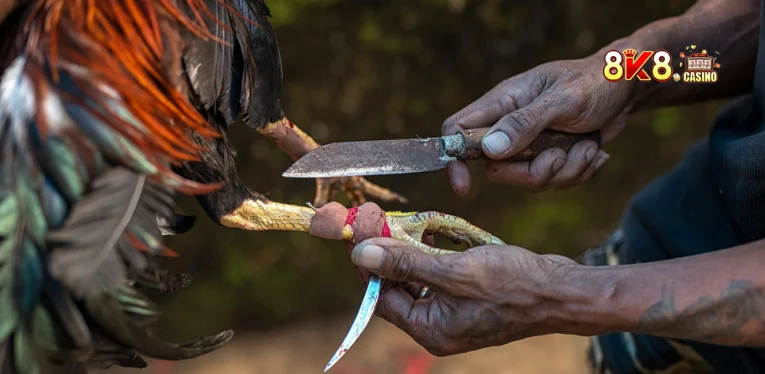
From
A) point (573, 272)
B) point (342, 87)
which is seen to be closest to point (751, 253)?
point (573, 272)

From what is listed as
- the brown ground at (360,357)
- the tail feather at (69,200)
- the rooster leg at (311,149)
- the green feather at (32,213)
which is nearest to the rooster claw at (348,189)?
the rooster leg at (311,149)

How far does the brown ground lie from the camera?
113 inches

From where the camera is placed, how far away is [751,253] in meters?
1.27

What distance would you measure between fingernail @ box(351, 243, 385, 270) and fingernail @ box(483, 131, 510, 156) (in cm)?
39

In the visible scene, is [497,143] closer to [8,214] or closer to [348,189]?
[348,189]

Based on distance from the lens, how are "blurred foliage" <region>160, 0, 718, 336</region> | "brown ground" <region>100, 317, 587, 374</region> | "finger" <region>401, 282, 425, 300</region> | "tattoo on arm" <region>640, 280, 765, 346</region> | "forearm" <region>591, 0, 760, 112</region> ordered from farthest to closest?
"brown ground" <region>100, 317, 587, 374</region>
"blurred foliage" <region>160, 0, 718, 336</region>
"forearm" <region>591, 0, 760, 112</region>
"finger" <region>401, 282, 425, 300</region>
"tattoo on arm" <region>640, 280, 765, 346</region>

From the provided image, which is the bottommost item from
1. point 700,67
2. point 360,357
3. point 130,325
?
point 360,357

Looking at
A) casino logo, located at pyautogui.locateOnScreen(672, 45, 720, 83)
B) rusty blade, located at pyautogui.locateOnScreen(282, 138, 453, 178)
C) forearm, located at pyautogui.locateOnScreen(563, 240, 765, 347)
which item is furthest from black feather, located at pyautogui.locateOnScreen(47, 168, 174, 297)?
casino logo, located at pyautogui.locateOnScreen(672, 45, 720, 83)

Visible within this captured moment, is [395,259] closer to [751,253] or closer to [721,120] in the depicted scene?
[751,253]

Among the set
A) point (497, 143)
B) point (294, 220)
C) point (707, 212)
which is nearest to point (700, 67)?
point (707, 212)

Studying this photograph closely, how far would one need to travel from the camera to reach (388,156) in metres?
1.49

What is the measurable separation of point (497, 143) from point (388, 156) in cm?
25

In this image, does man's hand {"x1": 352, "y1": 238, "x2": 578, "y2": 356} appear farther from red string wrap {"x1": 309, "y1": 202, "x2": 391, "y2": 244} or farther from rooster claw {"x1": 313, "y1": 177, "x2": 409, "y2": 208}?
rooster claw {"x1": 313, "y1": 177, "x2": 409, "y2": 208}

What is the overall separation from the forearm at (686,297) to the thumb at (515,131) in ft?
1.15
